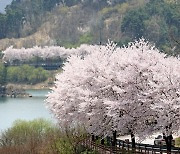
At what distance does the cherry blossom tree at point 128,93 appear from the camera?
29781 mm

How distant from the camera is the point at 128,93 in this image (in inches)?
1256

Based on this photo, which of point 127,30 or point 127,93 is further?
point 127,30

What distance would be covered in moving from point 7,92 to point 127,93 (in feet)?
427

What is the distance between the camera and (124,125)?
3191cm

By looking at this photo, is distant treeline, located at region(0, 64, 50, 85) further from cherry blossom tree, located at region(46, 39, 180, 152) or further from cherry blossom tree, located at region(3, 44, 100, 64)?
cherry blossom tree, located at region(46, 39, 180, 152)

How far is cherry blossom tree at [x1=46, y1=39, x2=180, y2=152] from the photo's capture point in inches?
1172

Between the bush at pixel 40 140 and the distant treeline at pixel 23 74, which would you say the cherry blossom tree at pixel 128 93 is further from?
the distant treeline at pixel 23 74

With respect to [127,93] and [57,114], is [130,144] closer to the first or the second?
[127,93]

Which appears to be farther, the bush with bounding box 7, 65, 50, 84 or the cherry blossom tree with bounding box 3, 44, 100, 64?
the cherry blossom tree with bounding box 3, 44, 100, 64

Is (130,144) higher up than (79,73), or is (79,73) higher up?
(79,73)

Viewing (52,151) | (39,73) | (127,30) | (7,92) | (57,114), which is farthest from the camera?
(127,30)

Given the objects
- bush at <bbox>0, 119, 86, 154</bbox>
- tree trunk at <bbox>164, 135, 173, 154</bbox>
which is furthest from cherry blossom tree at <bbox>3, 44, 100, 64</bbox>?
tree trunk at <bbox>164, 135, 173, 154</bbox>

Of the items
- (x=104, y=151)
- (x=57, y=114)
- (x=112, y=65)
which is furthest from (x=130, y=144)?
(x=57, y=114)

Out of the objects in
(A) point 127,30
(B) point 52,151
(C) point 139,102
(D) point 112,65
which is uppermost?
(A) point 127,30
